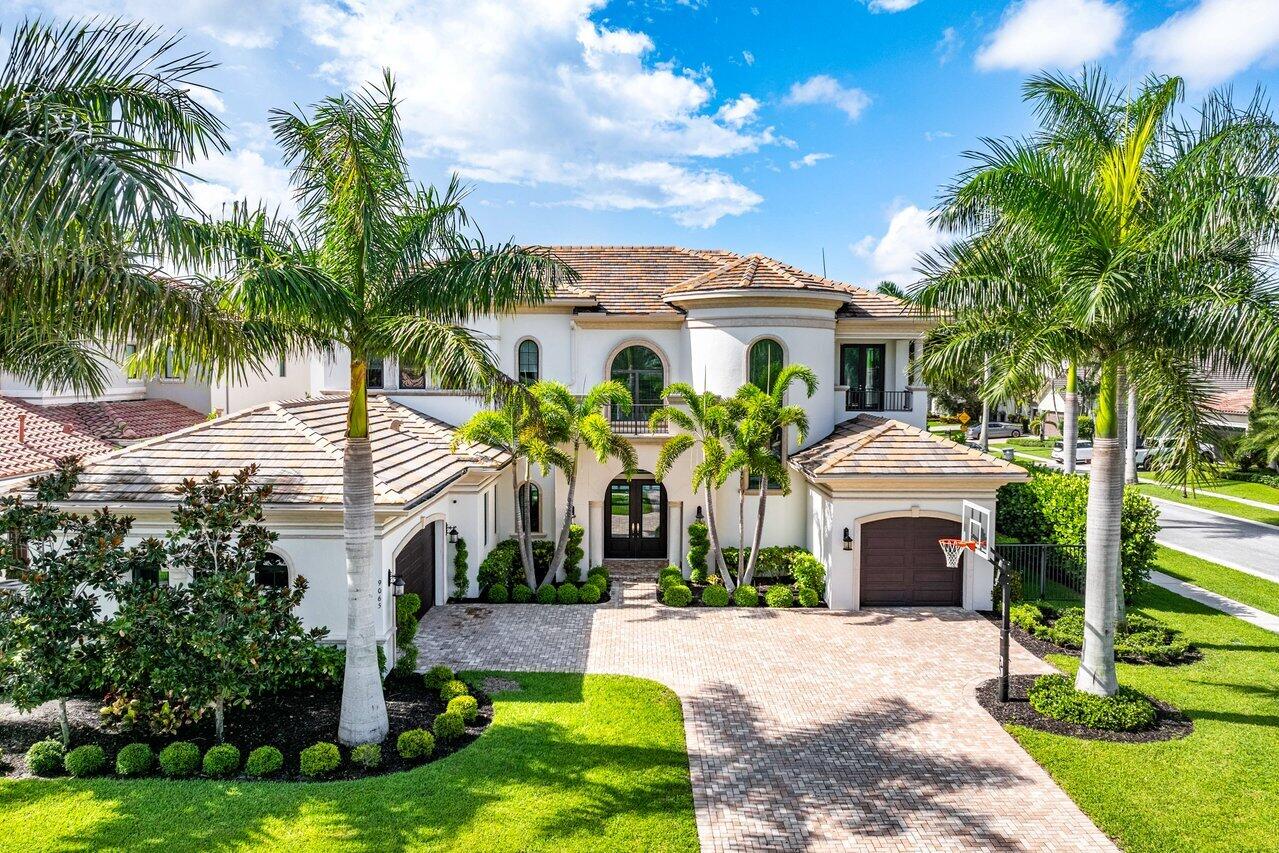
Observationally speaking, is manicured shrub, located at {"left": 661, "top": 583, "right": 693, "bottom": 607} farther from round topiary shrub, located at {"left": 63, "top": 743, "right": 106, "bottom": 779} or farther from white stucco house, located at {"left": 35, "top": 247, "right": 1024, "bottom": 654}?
round topiary shrub, located at {"left": 63, "top": 743, "right": 106, "bottom": 779}

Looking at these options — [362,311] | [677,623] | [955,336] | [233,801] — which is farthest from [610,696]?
[955,336]

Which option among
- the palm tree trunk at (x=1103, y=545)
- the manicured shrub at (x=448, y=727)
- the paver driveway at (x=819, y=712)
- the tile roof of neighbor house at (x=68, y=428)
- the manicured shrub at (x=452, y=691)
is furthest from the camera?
the tile roof of neighbor house at (x=68, y=428)

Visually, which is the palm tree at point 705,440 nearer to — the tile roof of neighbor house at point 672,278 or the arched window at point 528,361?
the tile roof of neighbor house at point 672,278

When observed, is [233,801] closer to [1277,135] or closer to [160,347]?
[160,347]

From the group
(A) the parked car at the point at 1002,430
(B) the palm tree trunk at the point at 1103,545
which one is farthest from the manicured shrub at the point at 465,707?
(A) the parked car at the point at 1002,430

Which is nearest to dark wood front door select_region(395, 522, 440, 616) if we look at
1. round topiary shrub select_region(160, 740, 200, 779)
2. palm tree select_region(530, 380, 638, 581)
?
palm tree select_region(530, 380, 638, 581)

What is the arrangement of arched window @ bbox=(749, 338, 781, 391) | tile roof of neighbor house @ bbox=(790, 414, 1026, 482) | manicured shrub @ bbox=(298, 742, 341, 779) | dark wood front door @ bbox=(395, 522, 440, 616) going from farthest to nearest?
arched window @ bbox=(749, 338, 781, 391) < tile roof of neighbor house @ bbox=(790, 414, 1026, 482) < dark wood front door @ bbox=(395, 522, 440, 616) < manicured shrub @ bbox=(298, 742, 341, 779)

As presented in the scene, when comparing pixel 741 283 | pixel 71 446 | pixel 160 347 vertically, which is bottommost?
pixel 71 446
